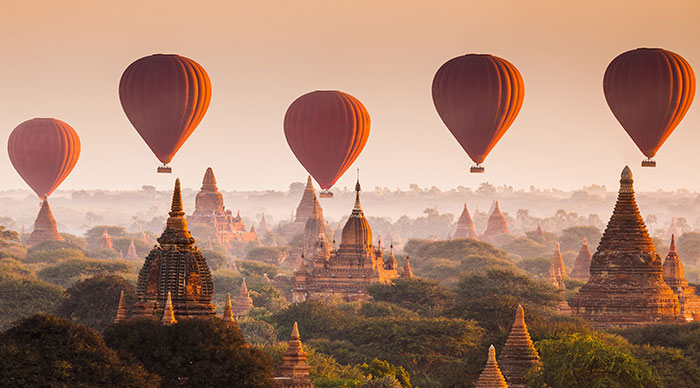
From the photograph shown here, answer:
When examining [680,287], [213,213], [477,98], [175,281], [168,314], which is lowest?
[168,314]

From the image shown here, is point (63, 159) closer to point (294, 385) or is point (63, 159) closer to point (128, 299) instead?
point (128, 299)

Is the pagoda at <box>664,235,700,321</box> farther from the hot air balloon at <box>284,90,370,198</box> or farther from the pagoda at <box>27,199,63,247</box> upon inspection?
the pagoda at <box>27,199,63,247</box>

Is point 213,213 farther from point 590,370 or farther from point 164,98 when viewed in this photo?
point 590,370

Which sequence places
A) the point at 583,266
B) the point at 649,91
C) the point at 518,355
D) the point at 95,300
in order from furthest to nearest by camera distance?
1. the point at 583,266
2. the point at 649,91
3. the point at 95,300
4. the point at 518,355

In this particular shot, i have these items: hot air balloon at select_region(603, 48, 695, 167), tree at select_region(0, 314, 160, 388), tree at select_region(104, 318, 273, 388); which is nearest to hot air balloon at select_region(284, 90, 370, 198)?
hot air balloon at select_region(603, 48, 695, 167)

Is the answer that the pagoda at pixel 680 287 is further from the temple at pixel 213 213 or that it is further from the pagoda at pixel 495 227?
the pagoda at pixel 495 227

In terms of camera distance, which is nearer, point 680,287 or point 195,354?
point 195,354

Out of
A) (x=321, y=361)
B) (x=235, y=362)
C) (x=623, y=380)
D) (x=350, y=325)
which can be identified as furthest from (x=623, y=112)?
(x=235, y=362)

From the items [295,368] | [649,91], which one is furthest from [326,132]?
[295,368]

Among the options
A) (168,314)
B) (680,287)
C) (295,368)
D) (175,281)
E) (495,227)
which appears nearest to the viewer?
(168,314)
